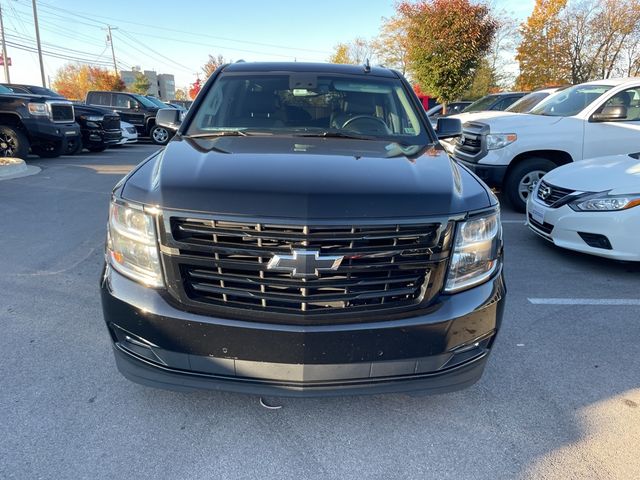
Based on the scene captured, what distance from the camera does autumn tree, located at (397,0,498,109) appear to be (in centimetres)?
1562

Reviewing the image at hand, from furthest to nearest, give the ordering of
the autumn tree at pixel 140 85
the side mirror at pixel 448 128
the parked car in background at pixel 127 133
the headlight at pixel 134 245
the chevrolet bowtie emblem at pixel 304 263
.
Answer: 1. the autumn tree at pixel 140 85
2. the parked car in background at pixel 127 133
3. the side mirror at pixel 448 128
4. the headlight at pixel 134 245
5. the chevrolet bowtie emblem at pixel 304 263

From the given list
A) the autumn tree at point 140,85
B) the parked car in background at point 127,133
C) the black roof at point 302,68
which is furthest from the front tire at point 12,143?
the autumn tree at point 140,85

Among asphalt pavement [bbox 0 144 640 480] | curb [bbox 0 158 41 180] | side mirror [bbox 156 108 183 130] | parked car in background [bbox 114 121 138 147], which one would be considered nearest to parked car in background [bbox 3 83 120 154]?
parked car in background [bbox 114 121 138 147]

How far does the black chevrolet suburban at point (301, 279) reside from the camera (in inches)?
75.7

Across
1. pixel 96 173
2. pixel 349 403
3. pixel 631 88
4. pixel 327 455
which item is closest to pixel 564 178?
pixel 631 88

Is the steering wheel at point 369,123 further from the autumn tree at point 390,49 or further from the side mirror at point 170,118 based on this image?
the autumn tree at point 390,49

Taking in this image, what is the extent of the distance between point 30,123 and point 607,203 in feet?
37.0

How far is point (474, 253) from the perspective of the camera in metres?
2.13

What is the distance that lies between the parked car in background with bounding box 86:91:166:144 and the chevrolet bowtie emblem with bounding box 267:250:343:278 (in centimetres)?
1685

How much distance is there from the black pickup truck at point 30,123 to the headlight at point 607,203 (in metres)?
10.9

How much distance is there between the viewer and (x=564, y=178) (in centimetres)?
506

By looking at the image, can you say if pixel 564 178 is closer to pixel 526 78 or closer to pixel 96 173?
pixel 96 173

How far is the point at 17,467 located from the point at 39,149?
11916mm

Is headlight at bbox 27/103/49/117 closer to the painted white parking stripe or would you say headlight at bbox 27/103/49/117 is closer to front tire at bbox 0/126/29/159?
front tire at bbox 0/126/29/159
